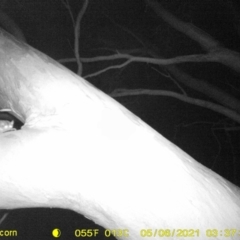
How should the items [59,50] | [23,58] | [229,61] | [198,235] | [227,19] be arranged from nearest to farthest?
[198,235]
[23,58]
[229,61]
[227,19]
[59,50]

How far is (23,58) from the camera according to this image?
102 cm

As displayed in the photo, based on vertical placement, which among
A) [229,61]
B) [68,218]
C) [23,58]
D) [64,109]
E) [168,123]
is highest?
[168,123]

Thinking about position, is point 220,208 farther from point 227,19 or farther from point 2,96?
point 227,19

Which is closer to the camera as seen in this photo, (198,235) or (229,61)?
(198,235)

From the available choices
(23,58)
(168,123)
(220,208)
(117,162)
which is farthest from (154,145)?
(168,123)

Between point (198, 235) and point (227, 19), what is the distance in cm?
413

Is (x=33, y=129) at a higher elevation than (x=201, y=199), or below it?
higher
